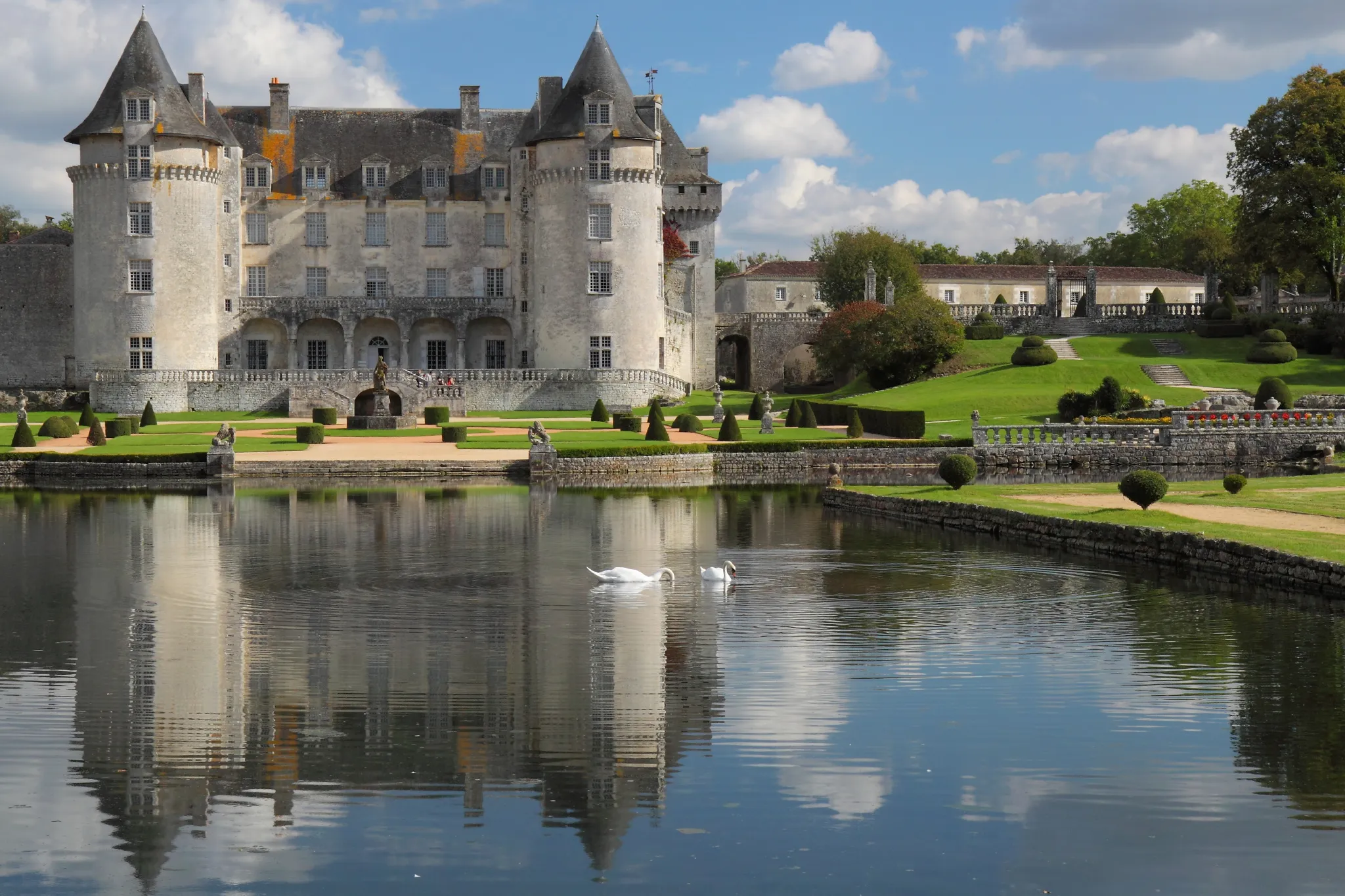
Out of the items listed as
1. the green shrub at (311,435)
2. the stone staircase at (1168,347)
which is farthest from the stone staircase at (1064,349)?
the green shrub at (311,435)

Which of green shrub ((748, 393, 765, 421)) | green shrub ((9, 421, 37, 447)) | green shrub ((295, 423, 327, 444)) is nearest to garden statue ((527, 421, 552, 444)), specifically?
green shrub ((295, 423, 327, 444))

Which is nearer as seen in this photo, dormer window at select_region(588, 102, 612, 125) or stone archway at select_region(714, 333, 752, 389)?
dormer window at select_region(588, 102, 612, 125)

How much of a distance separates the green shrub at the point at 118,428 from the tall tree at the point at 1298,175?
46.6 meters

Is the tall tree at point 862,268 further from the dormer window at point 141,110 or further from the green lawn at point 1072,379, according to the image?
the dormer window at point 141,110

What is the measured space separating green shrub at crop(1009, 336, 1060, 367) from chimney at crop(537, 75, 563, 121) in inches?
887

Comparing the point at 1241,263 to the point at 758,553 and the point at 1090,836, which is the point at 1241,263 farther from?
the point at 1090,836

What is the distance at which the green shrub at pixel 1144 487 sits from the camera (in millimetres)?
24906

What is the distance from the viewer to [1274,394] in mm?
51469

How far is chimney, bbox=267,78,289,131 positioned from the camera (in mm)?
70500

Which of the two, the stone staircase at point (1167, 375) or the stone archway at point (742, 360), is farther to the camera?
the stone archway at point (742, 360)

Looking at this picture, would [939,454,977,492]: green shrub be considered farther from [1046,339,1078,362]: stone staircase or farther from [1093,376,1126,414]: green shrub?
[1046,339,1078,362]: stone staircase

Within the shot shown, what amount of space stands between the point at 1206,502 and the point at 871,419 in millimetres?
21107

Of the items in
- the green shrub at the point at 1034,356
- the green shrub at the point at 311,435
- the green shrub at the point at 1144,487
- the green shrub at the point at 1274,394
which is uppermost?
the green shrub at the point at 1034,356

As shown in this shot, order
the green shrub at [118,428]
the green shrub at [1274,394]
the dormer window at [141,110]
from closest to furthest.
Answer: the green shrub at [118,428] → the green shrub at [1274,394] → the dormer window at [141,110]
